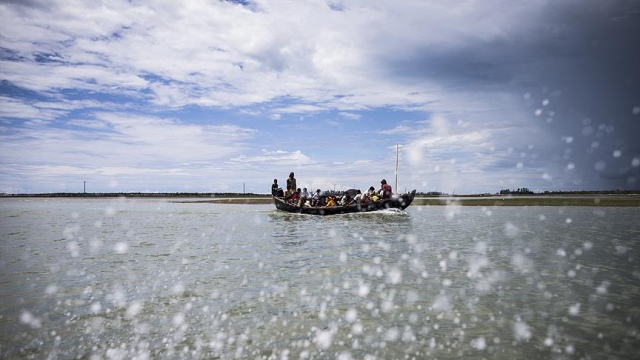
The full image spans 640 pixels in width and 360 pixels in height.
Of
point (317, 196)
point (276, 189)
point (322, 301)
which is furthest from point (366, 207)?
point (322, 301)

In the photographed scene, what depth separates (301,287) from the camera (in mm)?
9594

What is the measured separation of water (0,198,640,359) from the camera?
19.4 feet

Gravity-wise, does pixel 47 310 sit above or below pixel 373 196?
below

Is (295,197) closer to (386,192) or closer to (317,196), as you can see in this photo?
(317,196)

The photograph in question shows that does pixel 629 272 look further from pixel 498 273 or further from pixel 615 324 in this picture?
pixel 615 324

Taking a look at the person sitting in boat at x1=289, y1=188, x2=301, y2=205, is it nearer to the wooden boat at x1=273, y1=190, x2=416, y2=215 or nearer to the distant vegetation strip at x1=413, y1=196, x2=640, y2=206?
the wooden boat at x1=273, y1=190, x2=416, y2=215

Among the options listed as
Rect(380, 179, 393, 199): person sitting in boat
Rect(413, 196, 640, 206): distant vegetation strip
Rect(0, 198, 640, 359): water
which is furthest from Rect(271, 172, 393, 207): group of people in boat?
Rect(413, 196, 640, 206): distant vegetation strip

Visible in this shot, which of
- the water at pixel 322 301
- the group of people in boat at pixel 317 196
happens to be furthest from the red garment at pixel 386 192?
the water at pixel 322 301

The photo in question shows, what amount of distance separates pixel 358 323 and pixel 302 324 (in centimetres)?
96

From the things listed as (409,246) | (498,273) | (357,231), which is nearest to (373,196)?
(357,231)

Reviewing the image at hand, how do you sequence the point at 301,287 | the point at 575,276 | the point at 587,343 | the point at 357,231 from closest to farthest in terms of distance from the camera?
the point at 587,343
the point at 301,287
the point at 575,276
the point at 357,231

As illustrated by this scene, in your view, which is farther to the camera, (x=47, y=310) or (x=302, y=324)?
(x=47, y=310)

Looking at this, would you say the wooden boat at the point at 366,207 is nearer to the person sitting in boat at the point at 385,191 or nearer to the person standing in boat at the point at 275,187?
the person sitting in boat at the point at 385,191

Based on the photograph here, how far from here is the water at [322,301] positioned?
5.91 m
